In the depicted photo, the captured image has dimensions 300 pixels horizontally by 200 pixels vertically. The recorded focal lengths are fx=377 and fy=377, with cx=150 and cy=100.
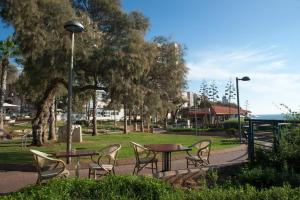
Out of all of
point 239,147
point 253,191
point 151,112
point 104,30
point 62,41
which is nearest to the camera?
point 253,191

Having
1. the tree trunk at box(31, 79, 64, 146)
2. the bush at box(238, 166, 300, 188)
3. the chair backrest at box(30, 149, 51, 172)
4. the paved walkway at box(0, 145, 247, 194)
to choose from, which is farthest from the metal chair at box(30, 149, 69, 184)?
the tree trunk at box(31, 79, 64, 146)

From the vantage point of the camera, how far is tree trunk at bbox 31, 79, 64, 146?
67.2ft

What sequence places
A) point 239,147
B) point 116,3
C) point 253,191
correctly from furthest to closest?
point 116,3
point 239,147
point 253,191

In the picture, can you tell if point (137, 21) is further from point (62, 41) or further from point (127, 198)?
point (127, 198)

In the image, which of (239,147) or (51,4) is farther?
(239,147)

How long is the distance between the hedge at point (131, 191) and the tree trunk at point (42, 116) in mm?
14215

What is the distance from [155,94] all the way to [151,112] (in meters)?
4.42

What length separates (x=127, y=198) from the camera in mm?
5801

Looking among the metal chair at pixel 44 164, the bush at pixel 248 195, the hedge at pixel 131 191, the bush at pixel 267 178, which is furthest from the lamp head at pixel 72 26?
the bush at pixel 248 195

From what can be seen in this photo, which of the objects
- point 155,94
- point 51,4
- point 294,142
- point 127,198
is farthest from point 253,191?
point 155,94

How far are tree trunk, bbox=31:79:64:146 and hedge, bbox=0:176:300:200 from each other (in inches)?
560

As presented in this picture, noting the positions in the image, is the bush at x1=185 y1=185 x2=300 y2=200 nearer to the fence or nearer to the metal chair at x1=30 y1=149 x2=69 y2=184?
the metal chair at x1=30 y1=149 x2=69 y2=184

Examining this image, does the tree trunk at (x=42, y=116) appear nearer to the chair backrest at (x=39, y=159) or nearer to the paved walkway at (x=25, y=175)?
the paved walkway at (x=25, y=175)

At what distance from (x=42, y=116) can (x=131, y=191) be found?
1580cm
